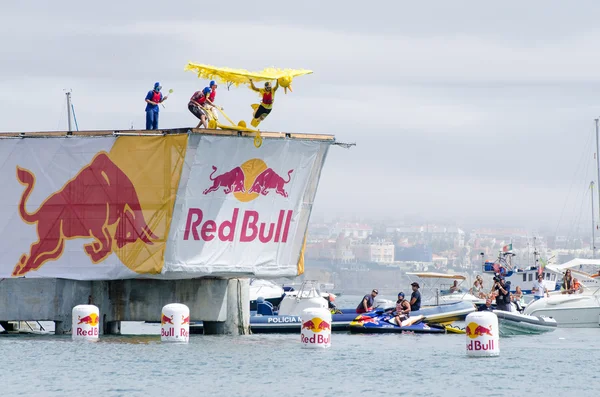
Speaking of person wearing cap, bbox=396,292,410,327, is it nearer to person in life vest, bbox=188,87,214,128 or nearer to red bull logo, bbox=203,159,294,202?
red bull logo, bbox=203,159,294,202

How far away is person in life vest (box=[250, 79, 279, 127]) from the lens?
1726 inches

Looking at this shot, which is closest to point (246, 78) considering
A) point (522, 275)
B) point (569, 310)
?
point (569, 310)

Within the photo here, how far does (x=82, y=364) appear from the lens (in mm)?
36812

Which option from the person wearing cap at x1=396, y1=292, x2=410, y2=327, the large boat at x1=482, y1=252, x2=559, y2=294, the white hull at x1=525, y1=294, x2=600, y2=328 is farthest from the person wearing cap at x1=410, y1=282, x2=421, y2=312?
the large boat at x1=482, y1=252, x2=559, y2=294

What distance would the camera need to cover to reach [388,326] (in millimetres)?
50938

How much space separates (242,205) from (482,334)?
9843mm

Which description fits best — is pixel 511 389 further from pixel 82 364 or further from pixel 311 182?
pixel 311 182

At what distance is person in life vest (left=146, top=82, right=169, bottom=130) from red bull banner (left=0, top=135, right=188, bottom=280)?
1.75 metres

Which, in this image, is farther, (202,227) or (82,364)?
(202,227)

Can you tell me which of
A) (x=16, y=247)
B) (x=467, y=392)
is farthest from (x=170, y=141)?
(x=467, y=392)

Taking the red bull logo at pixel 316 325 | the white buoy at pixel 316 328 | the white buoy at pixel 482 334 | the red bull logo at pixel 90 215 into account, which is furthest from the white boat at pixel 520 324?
the red bull logo at pixel 90 215

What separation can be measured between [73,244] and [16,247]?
2029 millimetres

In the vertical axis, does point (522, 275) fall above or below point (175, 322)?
above

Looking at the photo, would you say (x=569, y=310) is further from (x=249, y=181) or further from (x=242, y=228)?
(x=249, y=181)
